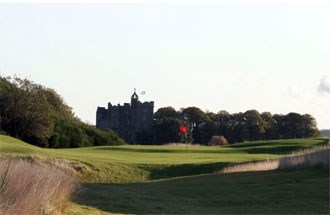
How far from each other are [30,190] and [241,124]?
3932 inches

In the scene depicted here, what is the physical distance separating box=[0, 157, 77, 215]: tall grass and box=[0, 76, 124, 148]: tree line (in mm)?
44054

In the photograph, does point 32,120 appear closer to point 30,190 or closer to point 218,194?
point 218,194

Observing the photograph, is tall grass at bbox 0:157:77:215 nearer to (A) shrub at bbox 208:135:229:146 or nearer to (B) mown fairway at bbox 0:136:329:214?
(B) mown fairway at bbox 0:136:329:214

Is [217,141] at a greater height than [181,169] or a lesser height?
greater

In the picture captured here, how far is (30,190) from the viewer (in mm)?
11625

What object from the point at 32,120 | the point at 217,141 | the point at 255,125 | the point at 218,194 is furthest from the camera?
the point at 255,125

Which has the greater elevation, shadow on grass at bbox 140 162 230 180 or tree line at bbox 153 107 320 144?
tree line at bbox 153 107 320 144

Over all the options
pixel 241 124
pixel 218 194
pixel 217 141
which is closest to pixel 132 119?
pixel 217 141

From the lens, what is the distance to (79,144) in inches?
2493

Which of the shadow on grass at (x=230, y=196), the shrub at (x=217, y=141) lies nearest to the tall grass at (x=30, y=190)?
the shadow on grass at (x=230, y=196)

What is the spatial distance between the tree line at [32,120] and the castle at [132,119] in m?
41.2

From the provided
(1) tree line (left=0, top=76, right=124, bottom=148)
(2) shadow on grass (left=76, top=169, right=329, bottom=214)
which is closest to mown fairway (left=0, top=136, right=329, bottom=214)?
(2) shadow on grass (left=76, top=169, right=329, bottom=214)

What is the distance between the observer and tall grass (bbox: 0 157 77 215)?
1084 cm

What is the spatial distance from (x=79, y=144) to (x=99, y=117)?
169 feet
